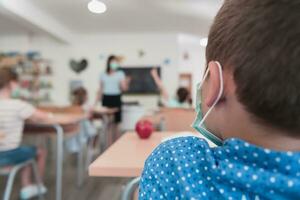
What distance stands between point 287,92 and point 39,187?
243 cm

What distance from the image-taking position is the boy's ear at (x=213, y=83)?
420mm

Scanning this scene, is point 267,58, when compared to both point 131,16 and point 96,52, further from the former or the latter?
point 96,52

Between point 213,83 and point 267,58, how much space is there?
8 centimetres

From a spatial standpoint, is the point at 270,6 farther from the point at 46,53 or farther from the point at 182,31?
the point at 46,53

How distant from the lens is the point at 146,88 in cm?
692

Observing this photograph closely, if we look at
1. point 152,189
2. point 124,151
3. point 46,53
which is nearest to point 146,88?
point 46,53

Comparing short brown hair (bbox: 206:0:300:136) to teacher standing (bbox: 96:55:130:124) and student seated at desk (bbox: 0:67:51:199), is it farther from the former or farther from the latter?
teacher standing (bbox: 96:55:130:124)

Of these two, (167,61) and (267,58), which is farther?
(167,61)

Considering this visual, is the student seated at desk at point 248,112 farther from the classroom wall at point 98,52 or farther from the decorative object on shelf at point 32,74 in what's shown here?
the decorative object on shelf at point 32,74

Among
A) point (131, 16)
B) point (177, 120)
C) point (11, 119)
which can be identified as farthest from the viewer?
point (131, 16)

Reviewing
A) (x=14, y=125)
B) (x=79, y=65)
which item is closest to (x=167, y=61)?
(x=79, y=65)

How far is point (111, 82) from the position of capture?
4.91 metres

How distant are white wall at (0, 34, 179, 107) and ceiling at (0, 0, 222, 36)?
9.5 inches

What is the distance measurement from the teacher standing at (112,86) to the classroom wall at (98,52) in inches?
75.9
